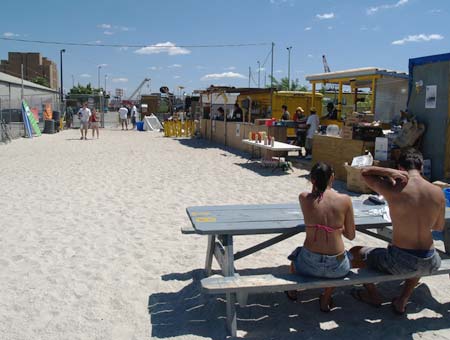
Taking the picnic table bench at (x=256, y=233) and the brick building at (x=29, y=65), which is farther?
the brick building at (x=29, y=65)

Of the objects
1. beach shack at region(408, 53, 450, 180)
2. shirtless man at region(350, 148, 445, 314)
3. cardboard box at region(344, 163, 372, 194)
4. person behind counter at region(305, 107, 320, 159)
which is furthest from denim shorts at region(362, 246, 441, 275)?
person behind counter at region(305, 107, 320, 159)

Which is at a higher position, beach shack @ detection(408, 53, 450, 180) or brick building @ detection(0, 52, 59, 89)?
brick building @ detection(0, 52, 59, 89)

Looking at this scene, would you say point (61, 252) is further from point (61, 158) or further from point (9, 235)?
point (61, 158)

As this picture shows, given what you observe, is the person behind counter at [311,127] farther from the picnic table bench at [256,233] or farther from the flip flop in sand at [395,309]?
the flip flop in sand at [395,309]

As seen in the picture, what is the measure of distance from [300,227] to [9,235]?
13.1ft

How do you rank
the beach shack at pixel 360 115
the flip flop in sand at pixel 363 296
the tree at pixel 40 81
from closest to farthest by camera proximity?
the flip flop in sand at pixel 363 296
the beach shack at pixel 360 115
the tree at pixel 40 81

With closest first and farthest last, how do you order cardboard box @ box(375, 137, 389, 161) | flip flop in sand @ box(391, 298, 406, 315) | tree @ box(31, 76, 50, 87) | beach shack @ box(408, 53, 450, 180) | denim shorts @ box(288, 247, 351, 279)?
denim shorts @ box(288, 247, 351, 279)
flip flop in sand @ box(391, 298, 406, 315)
beach shack @ box(408, 53, 450, 180)
cardboard box @ box(375, 137, 389, 161)
tree @ box(31, 76, 50, 87)

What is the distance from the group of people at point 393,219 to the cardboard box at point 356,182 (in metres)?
5.42


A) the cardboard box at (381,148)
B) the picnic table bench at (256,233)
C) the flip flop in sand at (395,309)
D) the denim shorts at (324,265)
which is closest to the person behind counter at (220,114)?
the cardboard box at (381,148)

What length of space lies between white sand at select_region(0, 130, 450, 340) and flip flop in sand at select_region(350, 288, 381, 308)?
0.06 metres

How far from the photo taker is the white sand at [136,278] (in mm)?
3688

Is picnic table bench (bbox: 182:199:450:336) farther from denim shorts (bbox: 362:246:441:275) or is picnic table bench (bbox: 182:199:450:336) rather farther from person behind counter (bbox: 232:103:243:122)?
person behind counter (bbox: 232:103:243:122)

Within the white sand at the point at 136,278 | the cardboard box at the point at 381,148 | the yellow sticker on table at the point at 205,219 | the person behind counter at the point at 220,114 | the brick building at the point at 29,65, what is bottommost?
the white sand at the point at 136,278

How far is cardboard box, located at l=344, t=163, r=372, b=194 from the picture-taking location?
9.02 metres
